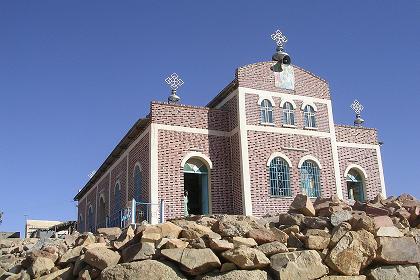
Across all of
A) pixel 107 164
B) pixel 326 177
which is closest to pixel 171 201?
pixel 326 177

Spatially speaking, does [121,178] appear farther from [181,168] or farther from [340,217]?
[340,217]

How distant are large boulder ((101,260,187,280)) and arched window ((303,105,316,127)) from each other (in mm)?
12964

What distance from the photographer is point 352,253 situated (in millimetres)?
8289

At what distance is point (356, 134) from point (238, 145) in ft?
21.7

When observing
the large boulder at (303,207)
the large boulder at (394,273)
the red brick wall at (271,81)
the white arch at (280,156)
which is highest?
the red brick wall at (271,81)

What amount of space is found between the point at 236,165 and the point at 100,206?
1147 cm

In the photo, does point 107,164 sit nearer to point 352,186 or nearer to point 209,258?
point 352,186

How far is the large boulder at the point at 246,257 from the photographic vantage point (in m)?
7.77

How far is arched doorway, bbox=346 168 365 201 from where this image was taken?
21172 millimetres

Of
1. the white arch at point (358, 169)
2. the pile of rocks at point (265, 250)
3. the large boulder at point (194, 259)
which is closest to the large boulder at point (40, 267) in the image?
the pile of rocks at point (265, 250)

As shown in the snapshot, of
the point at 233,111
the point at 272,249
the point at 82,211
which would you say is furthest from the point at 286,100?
the point at 82,211

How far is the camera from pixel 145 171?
17922 mm

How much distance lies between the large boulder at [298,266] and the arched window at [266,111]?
10.9 m

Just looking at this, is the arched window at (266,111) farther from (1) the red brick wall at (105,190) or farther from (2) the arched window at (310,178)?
(1) the red brick wall at (105,190)
